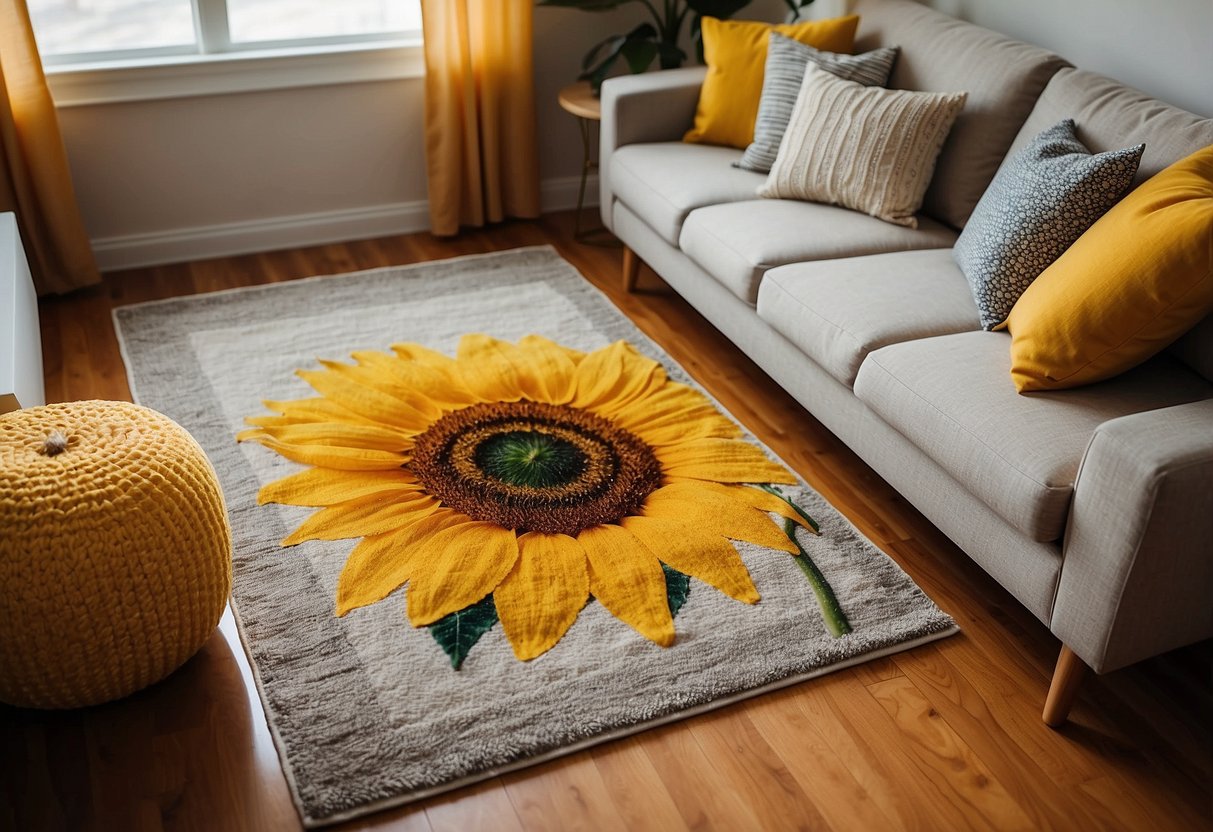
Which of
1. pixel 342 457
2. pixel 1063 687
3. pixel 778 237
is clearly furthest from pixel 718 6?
pixel 1063 687

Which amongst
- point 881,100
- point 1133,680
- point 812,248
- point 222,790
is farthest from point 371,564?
point 881,100

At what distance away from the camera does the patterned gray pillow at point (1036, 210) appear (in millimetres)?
2230

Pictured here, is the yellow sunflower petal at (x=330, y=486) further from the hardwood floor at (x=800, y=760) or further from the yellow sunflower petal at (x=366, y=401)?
the hardwood floor at (x=800, y=760)

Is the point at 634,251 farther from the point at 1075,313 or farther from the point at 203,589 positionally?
the point at 203,589

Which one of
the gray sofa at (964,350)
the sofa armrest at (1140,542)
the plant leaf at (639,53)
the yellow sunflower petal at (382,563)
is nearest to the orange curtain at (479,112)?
the plant leaf at (639,53)

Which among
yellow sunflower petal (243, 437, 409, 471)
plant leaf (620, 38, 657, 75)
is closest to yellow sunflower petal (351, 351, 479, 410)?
yellow sunflower petal (243, 437, 409, 471)

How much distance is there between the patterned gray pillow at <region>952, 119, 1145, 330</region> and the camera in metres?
2.23

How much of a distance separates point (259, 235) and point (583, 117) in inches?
46.7

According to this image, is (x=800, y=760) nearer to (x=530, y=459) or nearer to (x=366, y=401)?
(x=530, y=459)

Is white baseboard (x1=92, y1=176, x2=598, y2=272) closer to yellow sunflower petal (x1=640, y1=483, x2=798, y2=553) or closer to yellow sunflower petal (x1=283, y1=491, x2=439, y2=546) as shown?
yellow sunflower petal (x1=283, y1=491, x2=439, y2=546)

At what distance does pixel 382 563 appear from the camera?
7.43ft

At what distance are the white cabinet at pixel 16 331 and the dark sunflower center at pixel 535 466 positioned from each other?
0.83 m

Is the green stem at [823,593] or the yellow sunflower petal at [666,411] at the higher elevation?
the green stem at [823,593]

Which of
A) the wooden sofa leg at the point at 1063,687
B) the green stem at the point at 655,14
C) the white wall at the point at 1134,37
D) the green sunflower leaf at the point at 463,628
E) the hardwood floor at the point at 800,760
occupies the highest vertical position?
the white wall at the point at 1134,37
